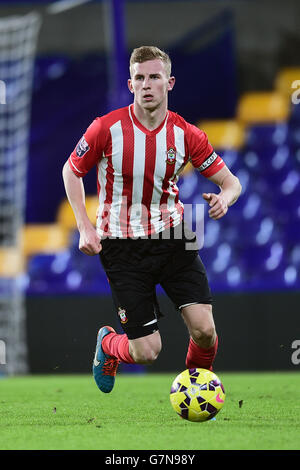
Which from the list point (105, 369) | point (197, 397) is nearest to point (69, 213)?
point (105, 369)

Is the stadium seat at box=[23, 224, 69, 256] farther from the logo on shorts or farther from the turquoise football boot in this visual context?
the logo on shorts

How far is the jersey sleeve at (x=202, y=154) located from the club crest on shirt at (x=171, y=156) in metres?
0.10

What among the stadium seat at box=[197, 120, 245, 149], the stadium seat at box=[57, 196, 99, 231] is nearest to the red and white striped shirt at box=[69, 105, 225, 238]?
the stadium seat at box=[57, 196, 99, 231]

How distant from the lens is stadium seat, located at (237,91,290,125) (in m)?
11.0

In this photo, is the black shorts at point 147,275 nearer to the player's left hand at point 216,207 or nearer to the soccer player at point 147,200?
the soccer player at point 147,200

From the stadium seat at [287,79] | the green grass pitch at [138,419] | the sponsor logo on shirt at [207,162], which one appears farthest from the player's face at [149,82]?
the stadium seat at [287,79]

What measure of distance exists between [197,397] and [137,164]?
3.81 ft

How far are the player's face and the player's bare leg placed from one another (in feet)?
3.23

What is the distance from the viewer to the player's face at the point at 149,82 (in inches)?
171

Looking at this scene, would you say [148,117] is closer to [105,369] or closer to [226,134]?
[105,369]

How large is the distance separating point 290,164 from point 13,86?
3.17 m

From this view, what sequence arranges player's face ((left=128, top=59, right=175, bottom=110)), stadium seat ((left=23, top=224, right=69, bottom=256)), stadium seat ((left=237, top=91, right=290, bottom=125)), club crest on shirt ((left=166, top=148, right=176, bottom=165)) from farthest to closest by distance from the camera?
stadium seat ((left=237, top=91, right=290, bottom=125))
stadium seat ((left=23, top=224, right=69, bottom=256))
club crest on shirt ((left=166, top=148, right=176, bottom=165))
player's face ((left=128, top=59, right=175, bottom=110))

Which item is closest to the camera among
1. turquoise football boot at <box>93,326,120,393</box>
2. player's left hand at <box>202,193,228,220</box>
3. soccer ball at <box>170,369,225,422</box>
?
soccer ball at <box>170,369,225,422</box>
